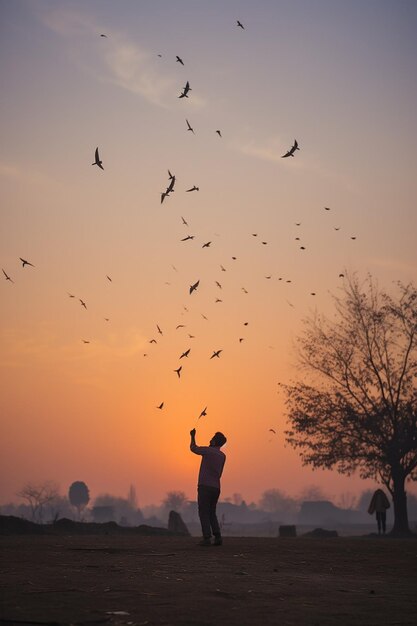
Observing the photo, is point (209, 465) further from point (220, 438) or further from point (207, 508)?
point (207, 508)

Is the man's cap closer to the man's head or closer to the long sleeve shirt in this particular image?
the man's head

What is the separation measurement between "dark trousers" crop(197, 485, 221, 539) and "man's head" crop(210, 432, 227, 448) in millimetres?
857

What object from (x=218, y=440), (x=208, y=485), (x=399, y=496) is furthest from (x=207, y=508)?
(x=399, y=496)

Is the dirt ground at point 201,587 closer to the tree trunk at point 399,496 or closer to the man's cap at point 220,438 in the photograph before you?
the man's cap at point 220,438

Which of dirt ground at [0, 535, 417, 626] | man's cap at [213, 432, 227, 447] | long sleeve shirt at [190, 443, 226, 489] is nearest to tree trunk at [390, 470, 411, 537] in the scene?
dirt ground at [0, 535, 417, 626]

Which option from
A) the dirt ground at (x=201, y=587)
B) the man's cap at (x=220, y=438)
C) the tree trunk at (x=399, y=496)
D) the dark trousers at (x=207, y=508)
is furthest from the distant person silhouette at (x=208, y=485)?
the tree trunk at (x=399, y=496)

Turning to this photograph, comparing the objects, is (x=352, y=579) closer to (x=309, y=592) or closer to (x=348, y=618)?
(x=309, y=592)

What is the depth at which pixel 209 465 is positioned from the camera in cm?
1504

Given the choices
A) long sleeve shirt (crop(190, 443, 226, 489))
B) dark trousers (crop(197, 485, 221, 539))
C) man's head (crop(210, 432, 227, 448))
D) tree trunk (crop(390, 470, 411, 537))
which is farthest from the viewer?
tree trunk (crop(390, 470, 411, 537))

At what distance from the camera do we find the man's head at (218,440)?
15266 millimetres

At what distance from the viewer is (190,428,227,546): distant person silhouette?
587 inches

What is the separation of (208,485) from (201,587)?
6677 millimetres

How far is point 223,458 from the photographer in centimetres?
1526

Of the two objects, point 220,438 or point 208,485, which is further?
point 220,438
